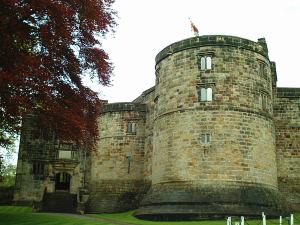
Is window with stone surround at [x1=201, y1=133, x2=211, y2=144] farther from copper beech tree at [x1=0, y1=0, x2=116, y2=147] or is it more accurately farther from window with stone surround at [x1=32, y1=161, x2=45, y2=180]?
window with stone surround at [x1=32, y1=161, x2=45, y2=180]

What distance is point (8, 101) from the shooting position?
14.7 meters

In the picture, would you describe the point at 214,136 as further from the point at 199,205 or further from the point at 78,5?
the point at 78,5

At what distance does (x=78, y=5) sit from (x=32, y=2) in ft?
8.15

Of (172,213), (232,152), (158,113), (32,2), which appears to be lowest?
(172,213)

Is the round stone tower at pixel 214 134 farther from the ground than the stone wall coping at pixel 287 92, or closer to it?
closer to it

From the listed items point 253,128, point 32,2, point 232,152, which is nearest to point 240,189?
point 232,152

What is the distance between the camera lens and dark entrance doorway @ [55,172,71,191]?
127 feet

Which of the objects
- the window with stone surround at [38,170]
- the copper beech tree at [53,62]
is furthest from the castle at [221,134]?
the window with stone surround at [38,170]

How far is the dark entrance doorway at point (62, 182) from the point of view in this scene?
38.7 metres

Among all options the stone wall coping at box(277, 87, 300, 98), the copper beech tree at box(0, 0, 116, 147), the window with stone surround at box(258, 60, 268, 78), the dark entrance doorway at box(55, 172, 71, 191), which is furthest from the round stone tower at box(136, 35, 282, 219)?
the dark entrance doorway at box(55, 172, 71, 191)

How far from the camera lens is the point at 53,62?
17.1 meters

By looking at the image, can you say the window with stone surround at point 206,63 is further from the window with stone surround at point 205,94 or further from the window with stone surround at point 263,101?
the window with stone surround at point 263,101

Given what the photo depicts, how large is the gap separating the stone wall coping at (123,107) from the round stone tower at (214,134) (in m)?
8.10

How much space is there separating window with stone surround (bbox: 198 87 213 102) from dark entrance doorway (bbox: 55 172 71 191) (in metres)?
18.0
